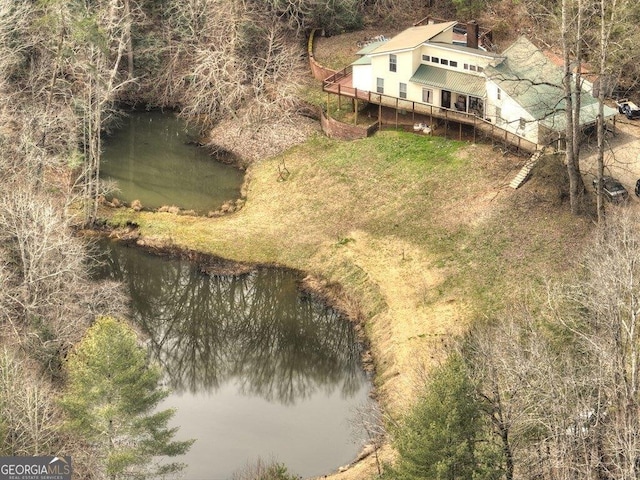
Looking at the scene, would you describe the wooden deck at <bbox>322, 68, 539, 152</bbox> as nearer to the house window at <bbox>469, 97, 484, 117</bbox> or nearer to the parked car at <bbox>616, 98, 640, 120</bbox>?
the house window at <bbox>469, 97, 484, 117</bbox>

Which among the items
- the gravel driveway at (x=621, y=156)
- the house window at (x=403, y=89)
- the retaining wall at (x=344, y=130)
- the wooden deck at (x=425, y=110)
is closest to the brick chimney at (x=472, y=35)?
the wooden deck at (x=425, y=110)

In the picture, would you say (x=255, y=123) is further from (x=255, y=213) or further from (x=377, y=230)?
(x=377, y=230)

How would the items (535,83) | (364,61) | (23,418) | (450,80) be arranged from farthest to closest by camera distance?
(364,61), (450,80), (535,83), (23,418)

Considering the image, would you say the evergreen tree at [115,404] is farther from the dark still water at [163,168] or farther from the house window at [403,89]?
the house window at [403,89]

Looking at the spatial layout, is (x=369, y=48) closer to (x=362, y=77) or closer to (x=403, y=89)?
(x=362, y=77)

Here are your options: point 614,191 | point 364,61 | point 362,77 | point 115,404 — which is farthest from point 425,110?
point 115,404

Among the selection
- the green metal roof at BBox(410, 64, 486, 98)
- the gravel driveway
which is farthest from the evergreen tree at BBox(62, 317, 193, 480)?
the green metal roof at BBox(410, 64, 486, 98)
